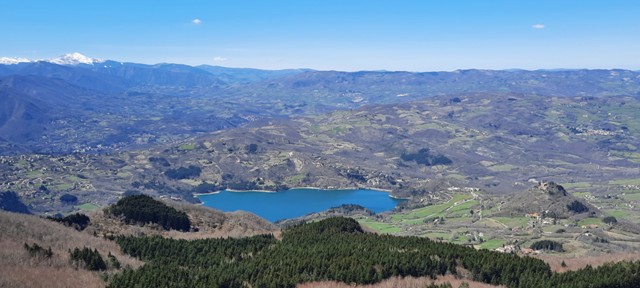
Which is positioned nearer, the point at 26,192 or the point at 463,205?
the point at 463,205

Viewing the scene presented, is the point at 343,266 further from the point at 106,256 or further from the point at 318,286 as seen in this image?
the point at 106,256


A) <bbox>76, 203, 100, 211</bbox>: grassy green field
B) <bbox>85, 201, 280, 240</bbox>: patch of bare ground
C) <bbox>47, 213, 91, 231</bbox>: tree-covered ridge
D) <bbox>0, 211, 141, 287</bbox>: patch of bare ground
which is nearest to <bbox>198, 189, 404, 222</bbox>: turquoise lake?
<bbox>76, 203, 100, 211</bbox>: grassy green field

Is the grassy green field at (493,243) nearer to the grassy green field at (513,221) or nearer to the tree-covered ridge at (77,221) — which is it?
the grassy green field at (513,221)

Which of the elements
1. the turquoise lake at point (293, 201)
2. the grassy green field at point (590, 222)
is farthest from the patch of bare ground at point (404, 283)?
the turquoise lake at point (293, 201)

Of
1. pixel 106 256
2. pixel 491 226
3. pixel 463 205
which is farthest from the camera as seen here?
pixel 463 205

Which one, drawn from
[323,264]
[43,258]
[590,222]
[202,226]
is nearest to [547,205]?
[590,222]

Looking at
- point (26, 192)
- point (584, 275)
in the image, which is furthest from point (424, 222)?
point (26, 192)

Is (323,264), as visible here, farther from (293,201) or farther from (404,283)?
(293,201)
